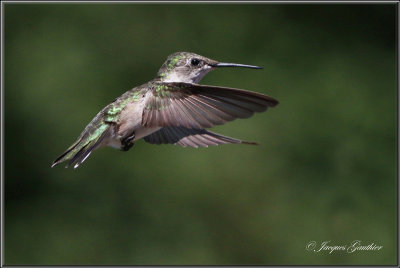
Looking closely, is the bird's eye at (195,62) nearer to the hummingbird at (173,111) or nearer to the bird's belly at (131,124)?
the hummingbird at (173,111)

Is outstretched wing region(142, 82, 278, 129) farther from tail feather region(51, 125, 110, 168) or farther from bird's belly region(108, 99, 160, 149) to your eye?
tail feather region(51, 125, 110, 168)

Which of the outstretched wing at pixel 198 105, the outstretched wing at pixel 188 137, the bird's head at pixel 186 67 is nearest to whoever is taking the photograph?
the outstretched wing at pixel 198 105

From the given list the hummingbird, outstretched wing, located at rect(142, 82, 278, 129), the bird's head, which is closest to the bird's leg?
the hummingbird

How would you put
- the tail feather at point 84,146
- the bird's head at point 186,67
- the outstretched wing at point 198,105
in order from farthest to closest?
the bird's head at point 186,67, the tail feather at point 84,146, the outstretched wing at point 198,105

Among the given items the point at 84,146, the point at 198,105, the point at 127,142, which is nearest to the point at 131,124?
the point at 127,142

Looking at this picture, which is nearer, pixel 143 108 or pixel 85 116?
pixel 143 108

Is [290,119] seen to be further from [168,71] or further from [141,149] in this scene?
[168,71]

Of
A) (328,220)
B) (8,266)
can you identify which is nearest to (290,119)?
(328,220)

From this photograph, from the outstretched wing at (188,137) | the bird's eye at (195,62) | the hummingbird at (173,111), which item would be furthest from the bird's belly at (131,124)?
the bird's eye at (195,62)
